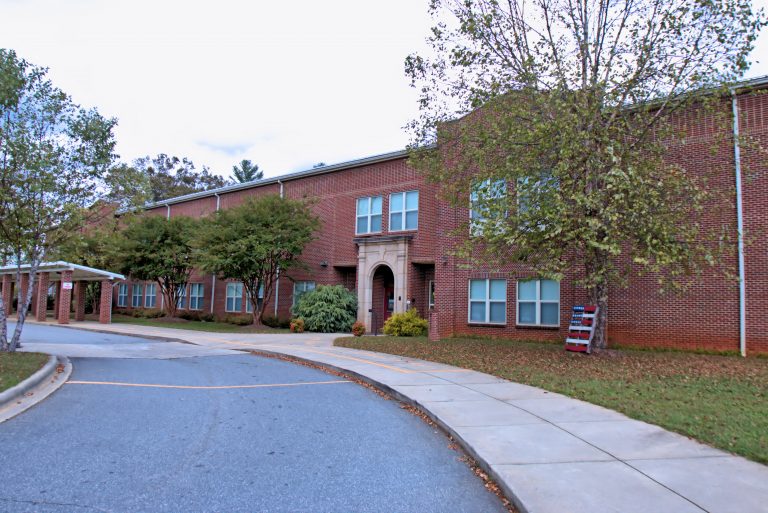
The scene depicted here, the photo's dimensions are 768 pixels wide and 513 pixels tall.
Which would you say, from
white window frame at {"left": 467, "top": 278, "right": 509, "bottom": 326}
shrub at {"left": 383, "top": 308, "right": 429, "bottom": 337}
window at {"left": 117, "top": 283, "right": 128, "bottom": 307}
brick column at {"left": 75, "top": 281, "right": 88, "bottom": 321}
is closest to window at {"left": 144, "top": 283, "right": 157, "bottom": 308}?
window at {"left": 117, "top": 283, "right": 128, "bottom": 307}

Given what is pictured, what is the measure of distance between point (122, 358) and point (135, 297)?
91.5ft

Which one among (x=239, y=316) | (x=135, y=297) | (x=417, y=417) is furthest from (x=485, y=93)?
(x=135, y=297)

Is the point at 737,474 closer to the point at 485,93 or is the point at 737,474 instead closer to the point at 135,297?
the point at 485,93

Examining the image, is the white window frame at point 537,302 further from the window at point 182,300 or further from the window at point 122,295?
the window at point 122,295

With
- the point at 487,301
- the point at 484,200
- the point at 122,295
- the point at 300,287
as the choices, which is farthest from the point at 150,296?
the point at 484,200

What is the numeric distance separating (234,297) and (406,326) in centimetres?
1410

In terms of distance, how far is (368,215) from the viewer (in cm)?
2447

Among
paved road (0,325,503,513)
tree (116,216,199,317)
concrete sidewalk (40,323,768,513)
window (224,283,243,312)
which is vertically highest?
tree (116,216,199,317)

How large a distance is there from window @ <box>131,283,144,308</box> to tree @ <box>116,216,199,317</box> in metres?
7.88

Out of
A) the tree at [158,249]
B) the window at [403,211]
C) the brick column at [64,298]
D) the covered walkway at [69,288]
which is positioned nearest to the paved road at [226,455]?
the window at [403,211]

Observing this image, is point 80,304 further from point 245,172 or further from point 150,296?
point 245,172

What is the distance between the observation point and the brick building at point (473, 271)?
47.7 feet

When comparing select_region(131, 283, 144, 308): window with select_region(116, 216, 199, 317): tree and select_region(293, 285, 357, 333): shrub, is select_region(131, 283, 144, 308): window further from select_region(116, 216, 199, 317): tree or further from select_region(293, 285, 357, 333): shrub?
select_region(293, 285, 357, 333): shrub

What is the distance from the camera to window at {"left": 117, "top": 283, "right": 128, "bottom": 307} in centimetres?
4012
